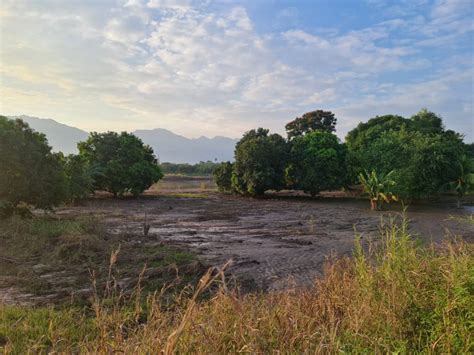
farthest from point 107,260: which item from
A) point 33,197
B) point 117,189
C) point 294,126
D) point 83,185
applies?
point 294,126

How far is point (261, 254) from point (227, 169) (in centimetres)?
2588

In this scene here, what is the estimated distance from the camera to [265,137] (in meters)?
34.5

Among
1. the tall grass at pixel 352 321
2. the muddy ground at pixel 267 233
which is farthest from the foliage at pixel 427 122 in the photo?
the tall grass at pixel 352 321

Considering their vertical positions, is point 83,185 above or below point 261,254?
above

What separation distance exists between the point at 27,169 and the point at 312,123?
4208cm

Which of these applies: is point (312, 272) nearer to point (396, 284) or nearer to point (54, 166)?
point (396, 284)

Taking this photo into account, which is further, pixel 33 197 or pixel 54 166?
pixel 54 166

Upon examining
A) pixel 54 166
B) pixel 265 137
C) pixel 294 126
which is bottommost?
pixel 54 166

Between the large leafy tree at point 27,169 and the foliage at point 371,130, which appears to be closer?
the large leafy tree at point 27,169

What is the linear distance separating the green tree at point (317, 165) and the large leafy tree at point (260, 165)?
3.53ft

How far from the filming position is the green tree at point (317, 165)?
3089 centimetres

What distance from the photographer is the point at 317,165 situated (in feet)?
101

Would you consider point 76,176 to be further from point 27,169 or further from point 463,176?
point 463,176

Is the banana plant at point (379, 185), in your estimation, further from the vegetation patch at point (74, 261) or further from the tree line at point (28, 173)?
the tree line at point (28, 173)
